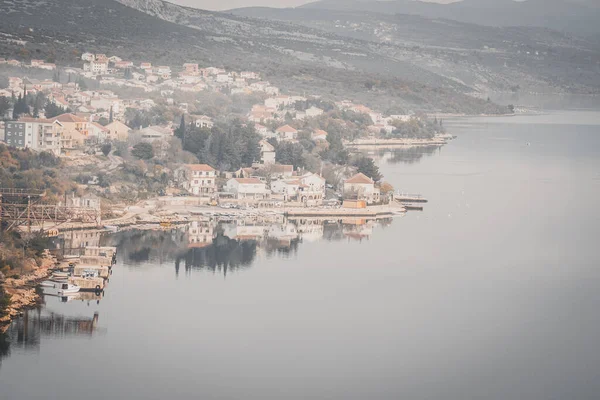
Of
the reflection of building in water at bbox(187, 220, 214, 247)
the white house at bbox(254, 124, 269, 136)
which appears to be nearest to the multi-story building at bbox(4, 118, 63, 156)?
the reflection of building in water at bbox(187, 220, 214, 247)

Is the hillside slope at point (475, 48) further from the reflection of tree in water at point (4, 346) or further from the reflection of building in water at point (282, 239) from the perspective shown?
the reflection of tree in water at point (4, 346)

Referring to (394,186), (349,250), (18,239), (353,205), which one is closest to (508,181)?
(394,186)

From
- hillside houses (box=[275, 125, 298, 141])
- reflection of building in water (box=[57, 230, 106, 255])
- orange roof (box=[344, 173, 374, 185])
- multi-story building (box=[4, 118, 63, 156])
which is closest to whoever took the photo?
reflection of building in water (box=[57, 230, 106, 255])

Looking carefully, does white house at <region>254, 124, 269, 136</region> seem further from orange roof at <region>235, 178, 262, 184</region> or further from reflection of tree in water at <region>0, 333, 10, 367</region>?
reflection of tree in water at <region>0, 333, 10, 367</region>

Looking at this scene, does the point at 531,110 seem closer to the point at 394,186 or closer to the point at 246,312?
the point at 394,186


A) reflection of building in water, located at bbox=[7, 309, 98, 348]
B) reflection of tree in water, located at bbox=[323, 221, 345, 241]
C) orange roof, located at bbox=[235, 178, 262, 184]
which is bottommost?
reflection of building in water, located at bbox=[7, 309, 98, 348]

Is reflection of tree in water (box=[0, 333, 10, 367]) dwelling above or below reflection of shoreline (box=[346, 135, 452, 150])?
below
